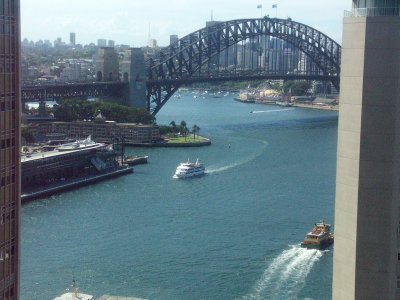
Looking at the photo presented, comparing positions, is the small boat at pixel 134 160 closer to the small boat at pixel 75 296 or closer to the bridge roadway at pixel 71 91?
the bridge roadway at pixel 71 91

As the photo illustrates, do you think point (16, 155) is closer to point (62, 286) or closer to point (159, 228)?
point (62, 286)

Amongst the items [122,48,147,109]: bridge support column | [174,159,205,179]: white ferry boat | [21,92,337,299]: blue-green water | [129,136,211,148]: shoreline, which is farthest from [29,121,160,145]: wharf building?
[174,159,205,179]: white ferry boat

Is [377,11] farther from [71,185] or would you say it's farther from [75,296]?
[71,185]

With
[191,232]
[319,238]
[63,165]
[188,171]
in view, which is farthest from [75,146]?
[319,238]

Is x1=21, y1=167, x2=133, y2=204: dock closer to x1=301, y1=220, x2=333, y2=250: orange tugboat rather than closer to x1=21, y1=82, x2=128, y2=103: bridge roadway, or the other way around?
x1=301, y1=220, x2=333, y2=250: orange tugboat

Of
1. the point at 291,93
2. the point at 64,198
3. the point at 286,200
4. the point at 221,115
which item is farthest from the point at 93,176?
the point at 291,93
